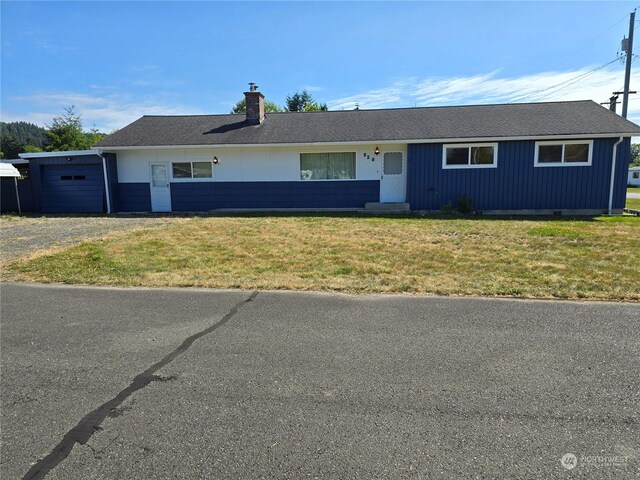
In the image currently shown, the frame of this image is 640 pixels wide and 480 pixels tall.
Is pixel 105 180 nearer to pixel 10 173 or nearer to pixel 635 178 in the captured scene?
pixel 10 173

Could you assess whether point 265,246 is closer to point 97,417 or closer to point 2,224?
point 97,417

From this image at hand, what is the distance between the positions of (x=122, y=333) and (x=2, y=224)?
1303 centimetres

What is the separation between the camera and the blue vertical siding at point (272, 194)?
1673 cm

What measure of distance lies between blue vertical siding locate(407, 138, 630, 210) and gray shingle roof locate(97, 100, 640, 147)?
71 cm

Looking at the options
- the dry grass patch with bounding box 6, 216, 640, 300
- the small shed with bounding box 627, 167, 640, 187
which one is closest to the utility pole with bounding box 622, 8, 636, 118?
the dry grass patch with bounding box 6, 216, 640, 300

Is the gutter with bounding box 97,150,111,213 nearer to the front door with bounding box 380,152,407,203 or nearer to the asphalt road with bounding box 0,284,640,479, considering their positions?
the front door with bounding box 380,152,407,203

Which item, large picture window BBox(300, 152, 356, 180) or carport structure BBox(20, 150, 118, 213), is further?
carport structure BBox(20, 150, 118, 213)

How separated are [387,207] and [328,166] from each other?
2.93 metres

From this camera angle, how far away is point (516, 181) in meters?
15.3

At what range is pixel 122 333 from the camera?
438 cm

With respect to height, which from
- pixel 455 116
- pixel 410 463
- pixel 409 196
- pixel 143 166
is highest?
pixel 455 116

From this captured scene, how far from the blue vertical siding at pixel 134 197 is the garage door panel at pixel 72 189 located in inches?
29.6

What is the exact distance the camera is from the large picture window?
55.1 feet

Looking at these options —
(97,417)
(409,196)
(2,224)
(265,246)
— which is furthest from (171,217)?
(97,417)
